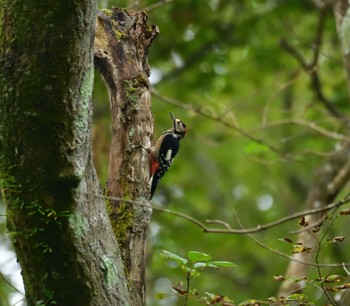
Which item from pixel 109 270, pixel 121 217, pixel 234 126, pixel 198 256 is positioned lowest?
pixel 109 270

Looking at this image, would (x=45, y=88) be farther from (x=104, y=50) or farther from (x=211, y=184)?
(x=211, y=184)

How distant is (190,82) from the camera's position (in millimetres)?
10805

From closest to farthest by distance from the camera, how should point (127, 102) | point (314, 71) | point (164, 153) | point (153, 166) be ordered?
1. point (127, 102)
2. point (153, 166)
3. point (164, 153)
4. point (314, 71)

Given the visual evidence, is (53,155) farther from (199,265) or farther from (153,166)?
(153,166)

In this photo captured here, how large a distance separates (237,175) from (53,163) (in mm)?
10967

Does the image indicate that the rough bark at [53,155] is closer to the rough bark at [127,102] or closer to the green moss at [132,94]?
the rough bark at [127,102]

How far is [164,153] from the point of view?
6.64 metres

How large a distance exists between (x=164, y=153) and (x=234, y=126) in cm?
110

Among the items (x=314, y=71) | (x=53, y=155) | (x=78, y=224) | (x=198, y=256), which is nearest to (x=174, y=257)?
(x=198, y=256)

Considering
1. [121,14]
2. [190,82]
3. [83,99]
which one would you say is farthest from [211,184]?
[83,99]

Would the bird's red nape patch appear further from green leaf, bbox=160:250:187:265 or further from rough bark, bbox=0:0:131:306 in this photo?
rough bark, bbox=0:0:131:306

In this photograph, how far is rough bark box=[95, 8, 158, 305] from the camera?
180 inches

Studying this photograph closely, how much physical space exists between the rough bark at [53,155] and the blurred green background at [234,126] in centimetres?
406

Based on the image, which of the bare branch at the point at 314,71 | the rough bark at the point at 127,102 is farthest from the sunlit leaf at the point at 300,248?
the bare branch at the point at 314,71
